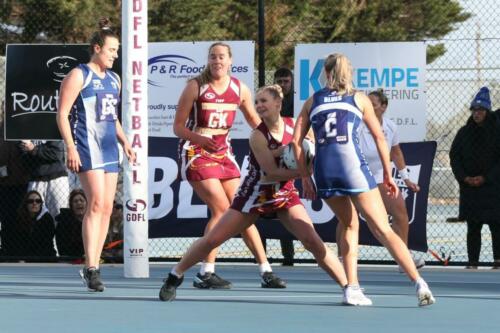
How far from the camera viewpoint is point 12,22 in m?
28.0

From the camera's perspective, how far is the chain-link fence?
14336 mm

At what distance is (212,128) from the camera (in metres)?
10.3

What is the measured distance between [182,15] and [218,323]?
22.8 m

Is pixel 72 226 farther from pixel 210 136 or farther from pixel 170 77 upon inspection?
pixel 210 136

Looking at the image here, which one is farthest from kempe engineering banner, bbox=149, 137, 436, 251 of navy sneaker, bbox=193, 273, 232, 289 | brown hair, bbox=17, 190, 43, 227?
navy sneaker, bbox=193, 273, 232, 289

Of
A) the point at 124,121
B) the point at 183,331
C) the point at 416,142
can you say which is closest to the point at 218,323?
the point at 183,331

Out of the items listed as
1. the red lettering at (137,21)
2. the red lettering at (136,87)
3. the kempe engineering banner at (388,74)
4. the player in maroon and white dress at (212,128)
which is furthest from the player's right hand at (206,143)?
the kempe engineering banner at (388,74)

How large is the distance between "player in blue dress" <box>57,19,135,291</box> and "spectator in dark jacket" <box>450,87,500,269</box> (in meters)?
4.56

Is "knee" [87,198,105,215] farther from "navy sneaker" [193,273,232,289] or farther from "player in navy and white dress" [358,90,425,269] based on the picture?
"player in navy and white dress" [358,90,425,269]

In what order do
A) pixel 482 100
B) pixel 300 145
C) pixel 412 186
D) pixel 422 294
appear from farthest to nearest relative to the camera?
pixel 482 100 < pixel 412 186 < pixel 300 145 < pixel 422 294

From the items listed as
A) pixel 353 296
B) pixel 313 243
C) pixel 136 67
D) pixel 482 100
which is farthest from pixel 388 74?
pixel 353 296

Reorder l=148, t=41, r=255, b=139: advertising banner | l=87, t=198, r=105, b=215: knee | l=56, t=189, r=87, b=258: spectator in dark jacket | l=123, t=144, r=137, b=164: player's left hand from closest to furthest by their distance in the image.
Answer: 1. l=87, t=198, r=105, b=215: knee
2. l=123, t=144, r=137, b=164: player's left hand
3. l=148, t=41, r=255, b=139: advertising banner
4. l=56, t=189, r=87, b=258: spectator in dark jacket

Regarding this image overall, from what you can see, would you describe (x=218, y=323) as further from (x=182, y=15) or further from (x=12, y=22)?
(x=182, y=15)

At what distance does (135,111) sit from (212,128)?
1.34 metres
